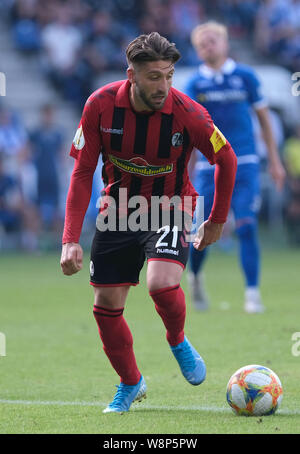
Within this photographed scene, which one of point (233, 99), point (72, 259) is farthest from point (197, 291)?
point (72, 259)

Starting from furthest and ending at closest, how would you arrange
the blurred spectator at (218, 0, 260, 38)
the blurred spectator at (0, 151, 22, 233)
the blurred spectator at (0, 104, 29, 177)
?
the blurred spectator at (218, 0, 260, 38) < the blurred spectator at (0, 104, 29, 177) < the blurred spectator at (0, 151, 22, 233)

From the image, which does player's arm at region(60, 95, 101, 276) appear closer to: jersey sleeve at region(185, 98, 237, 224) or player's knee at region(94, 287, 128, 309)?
player's knee at region(94, 287, 128, 309)

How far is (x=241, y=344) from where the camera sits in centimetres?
742

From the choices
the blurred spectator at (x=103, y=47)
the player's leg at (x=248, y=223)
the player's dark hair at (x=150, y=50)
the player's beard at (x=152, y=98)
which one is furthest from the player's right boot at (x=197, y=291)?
the blurred spectator at (x=103, y=47)

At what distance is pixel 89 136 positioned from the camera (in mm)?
5137

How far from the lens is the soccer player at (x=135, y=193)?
16.8ft

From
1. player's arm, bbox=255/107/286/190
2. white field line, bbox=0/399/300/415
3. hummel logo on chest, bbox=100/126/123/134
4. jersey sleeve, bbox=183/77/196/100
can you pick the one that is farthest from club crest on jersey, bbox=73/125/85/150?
player's arm, bbox=255/107/286/190

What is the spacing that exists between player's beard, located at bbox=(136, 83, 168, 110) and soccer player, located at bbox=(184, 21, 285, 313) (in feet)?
13.3

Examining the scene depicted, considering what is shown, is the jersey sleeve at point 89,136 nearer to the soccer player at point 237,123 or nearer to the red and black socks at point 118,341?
the red and black socks at point 118,341

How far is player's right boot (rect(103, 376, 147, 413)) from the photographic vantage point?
16.9 ft

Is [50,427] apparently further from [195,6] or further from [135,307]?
[195,6]

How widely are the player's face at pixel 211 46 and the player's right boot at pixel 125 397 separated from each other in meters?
4.64

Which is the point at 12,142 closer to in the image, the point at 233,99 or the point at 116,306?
the point at 233,99

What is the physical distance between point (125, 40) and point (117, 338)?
1639cm
